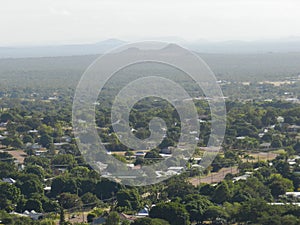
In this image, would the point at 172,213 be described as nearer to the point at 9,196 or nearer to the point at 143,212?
the point at 143,212

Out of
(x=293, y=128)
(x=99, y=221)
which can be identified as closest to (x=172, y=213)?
(x=99, y=221)

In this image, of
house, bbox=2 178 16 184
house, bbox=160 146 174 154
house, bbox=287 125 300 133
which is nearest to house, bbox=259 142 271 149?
house, bbox=287 125 300 133

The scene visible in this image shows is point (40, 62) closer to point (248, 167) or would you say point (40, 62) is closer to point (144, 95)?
point (144, 95)

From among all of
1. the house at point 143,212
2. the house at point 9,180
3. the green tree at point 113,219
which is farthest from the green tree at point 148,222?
the house at point 9,180

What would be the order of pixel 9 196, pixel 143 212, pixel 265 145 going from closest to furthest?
pixel 143 212
pixel 9 196
pixel 265 145

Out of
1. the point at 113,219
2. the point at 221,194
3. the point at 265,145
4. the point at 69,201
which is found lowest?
the point at 265,145

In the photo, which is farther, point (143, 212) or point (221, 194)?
point (221, 194)

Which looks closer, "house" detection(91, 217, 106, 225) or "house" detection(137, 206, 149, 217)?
"house" detection(91, 217, 106, 225)

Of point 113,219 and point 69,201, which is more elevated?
point 113,219

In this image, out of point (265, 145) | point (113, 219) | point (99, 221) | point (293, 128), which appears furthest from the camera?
point (293, 128)

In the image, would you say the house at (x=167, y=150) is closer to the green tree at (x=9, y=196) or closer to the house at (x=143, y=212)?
the house at (x=143, y=212)

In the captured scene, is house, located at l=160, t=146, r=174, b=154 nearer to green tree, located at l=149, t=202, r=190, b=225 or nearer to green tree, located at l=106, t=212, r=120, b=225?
green tree, located at l=149, t=202, r=190, b=225
